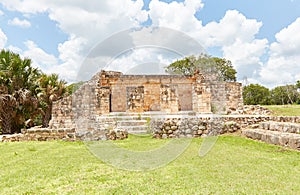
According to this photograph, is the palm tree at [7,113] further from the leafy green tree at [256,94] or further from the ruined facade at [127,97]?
the leafy green tree at [256,94]

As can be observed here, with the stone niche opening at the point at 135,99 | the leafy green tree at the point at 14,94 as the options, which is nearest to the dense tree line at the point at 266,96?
the stone niche opening at the point at 135,99

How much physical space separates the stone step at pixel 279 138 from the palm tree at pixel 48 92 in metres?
13.1

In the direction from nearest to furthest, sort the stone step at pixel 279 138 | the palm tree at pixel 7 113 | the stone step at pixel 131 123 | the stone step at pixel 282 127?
the stone step at pixel 279 138 → the stone step at pixel 282 127 → the stone step at pixel 131 123 → the palm tree at pixel 7 113

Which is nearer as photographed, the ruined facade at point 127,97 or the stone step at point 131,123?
the stone step at point 131,123

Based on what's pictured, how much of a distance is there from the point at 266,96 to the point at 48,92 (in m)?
31.5

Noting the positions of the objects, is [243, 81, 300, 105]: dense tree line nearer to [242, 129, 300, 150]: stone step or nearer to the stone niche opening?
the stone niche opening

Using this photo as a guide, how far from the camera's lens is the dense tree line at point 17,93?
46.9 ft

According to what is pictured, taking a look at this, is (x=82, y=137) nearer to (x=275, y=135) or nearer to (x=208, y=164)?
(x=208, y=164)

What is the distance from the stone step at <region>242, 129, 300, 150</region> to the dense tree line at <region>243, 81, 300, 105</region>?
2907cm

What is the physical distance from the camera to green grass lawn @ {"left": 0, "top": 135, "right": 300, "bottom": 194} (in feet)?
12.1

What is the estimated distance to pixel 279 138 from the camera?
7.22m

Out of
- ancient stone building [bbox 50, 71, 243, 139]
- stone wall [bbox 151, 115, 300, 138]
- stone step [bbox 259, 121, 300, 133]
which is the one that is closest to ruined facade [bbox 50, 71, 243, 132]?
ancient stone building [bbox 50, 71, 243, 139]

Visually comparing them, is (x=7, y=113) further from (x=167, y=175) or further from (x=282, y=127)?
(x=282, y=127)

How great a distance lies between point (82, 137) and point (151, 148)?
132 inches
